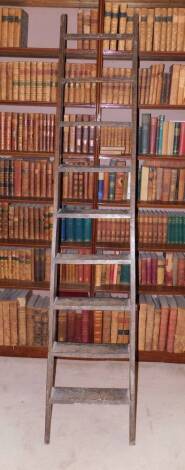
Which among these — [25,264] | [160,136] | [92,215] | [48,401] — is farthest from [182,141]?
[48,401]

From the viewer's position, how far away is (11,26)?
2.57 metres

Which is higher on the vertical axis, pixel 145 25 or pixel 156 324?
pixel 145 25

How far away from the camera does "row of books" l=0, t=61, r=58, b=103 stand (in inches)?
103

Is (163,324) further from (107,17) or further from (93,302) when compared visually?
(107,17)

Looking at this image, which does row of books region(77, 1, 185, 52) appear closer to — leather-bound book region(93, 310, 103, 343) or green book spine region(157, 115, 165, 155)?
→ green book spine region(157, 115, 165, 155)

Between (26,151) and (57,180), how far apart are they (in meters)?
0.68

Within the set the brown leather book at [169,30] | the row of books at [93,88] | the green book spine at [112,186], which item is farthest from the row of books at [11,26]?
the green book spine at [112,186]

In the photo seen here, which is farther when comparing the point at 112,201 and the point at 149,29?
the point at 112,201

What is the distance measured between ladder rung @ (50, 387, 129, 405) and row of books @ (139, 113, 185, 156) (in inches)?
57.3

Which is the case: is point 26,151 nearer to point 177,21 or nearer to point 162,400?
point 177,21

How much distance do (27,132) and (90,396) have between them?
162cm

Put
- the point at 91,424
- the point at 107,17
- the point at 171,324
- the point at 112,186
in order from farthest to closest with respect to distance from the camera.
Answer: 1. the point at 171,324
2. the point at 112,186
3. the point at 107,17
4. the point at 91,424

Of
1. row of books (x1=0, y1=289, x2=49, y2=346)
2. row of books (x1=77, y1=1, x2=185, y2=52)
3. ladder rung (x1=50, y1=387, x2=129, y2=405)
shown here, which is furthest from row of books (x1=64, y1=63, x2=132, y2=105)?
ladder rung (x1=50, y1=387, x2=129, y2=405)

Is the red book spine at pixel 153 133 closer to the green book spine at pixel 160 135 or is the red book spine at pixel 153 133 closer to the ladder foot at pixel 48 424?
the green book spine at pixel 160 135
